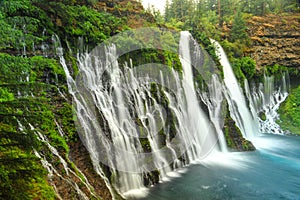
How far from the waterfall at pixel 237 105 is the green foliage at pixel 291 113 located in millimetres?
3628

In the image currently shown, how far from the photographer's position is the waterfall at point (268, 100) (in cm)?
2027

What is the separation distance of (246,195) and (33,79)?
27.3 ft

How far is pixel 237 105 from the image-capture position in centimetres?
1661

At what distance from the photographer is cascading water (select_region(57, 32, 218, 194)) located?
7.38 m

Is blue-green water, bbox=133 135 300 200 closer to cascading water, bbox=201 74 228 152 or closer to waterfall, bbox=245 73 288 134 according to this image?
cascading water, bbox=201 74 228 152

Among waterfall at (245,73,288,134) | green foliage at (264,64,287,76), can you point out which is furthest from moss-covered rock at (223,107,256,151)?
green foliage at (264,64,287,76)

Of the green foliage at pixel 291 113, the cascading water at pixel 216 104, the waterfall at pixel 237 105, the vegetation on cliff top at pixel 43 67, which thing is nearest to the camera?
the vegetation on cliff top at pixel 43 67

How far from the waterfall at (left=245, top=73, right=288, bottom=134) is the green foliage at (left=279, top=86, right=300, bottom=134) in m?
0.44

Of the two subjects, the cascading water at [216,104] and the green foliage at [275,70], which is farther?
the green foliage at [275,70]

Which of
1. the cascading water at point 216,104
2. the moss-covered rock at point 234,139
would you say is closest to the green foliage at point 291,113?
the moss-covered rock at point 234,139

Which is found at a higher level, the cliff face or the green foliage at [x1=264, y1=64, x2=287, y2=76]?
the cliff face

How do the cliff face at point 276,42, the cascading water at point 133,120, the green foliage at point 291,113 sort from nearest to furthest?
the cascading water at point 133,120 < the green foliage at point 291,113 < the cliff face at point 276,42

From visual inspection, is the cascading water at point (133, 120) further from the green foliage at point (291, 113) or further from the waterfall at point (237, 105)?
the green foliage at point (291, 113)

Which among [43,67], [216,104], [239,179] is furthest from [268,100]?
[43,67]
